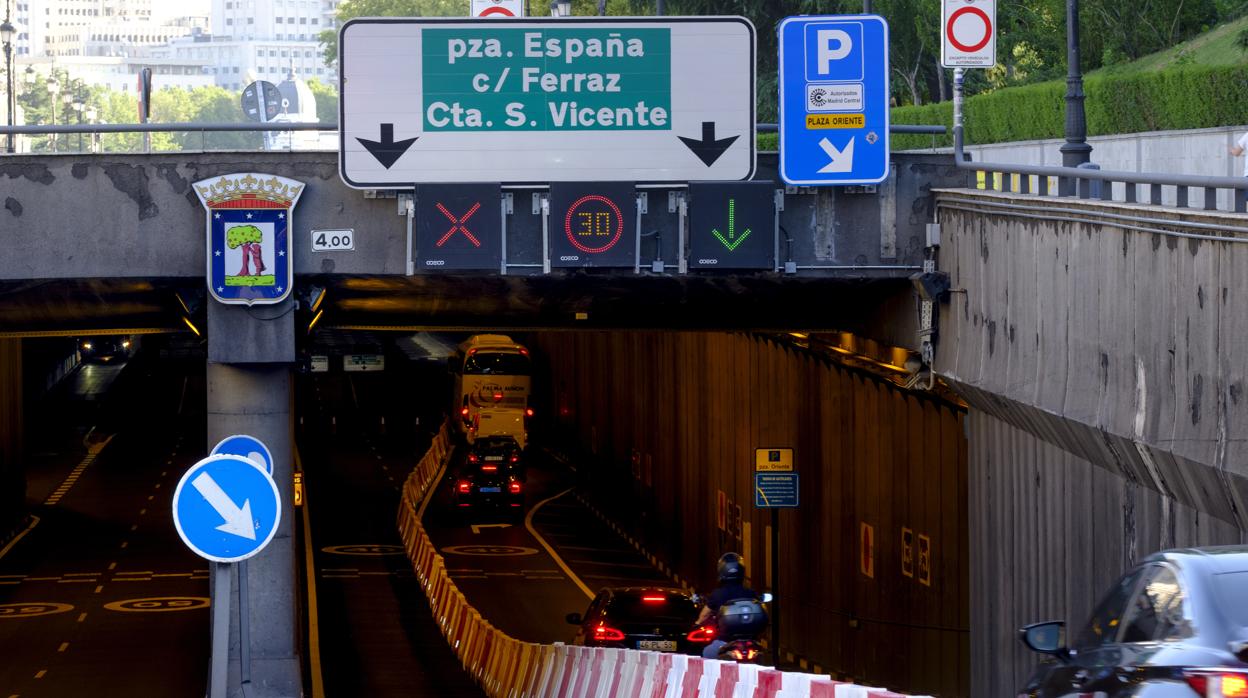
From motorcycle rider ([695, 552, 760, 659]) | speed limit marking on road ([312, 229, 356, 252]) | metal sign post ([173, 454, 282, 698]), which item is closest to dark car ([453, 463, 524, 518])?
speed limit marking on road ([312, 229, 356, 252])

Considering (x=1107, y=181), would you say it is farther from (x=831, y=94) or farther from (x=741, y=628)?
(x=831, y=94)

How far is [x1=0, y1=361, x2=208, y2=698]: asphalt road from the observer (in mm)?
29484

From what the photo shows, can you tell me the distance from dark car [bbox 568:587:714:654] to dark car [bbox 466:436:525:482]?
25.5 meters

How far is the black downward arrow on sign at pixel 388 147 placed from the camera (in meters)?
19.4

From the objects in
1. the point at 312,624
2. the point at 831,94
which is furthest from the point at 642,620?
the point at 312,624

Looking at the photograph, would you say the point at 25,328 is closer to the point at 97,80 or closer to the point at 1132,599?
the point at 1132,599

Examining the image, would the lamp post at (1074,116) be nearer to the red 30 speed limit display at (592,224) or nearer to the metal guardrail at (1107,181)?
the metal guardrail at (1107,181)

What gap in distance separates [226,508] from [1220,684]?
5962mm

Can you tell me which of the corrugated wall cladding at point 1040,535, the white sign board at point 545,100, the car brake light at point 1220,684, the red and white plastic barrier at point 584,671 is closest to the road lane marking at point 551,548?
the red and white plastic barrier at point 584,671

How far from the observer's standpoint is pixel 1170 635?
24.8 feet

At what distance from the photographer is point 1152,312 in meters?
13.0

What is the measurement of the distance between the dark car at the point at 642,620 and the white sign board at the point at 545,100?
6201mm

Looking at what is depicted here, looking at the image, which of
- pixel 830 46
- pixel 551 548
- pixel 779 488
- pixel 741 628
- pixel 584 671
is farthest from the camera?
pixel 551 548

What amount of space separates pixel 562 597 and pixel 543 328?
13565 millimetres
